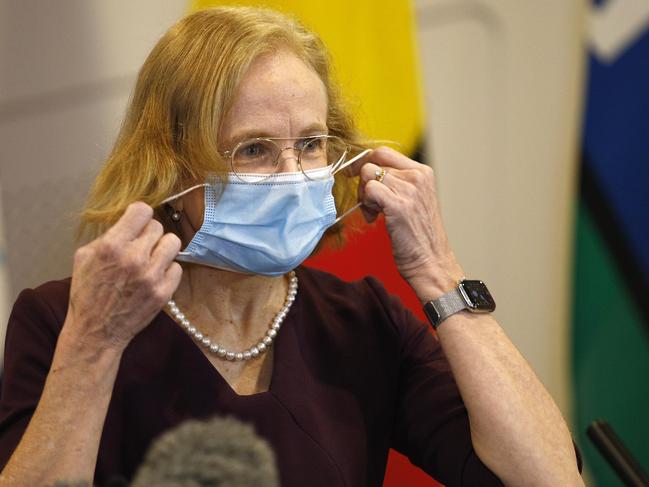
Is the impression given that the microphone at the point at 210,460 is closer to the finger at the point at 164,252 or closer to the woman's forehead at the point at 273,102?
the finger at the point at 164,252

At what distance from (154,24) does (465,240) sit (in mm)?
1147

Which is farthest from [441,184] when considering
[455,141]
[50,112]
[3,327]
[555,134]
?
[3,327]

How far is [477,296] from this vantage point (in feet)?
4.94

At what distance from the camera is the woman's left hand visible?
1.54 m

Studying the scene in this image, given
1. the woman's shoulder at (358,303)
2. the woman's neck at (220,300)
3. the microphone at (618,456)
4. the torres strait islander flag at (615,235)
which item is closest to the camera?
the microphone at (618,456)

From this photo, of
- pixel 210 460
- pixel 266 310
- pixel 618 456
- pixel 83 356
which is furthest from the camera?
pixel 266 310

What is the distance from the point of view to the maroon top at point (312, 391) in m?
1.42

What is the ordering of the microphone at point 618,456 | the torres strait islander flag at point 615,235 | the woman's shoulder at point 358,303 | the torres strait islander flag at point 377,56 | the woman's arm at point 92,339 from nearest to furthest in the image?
the woman's arm at point 92,339, the microphone at point 618,456, the woman's shoulder at point 358,303, the torres strait islander flag at point 377,56, the torres strait islander flag at point 615,235

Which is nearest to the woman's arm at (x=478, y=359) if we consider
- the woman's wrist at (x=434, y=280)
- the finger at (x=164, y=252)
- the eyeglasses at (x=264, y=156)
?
the woman's wrist at (x=434, y=280)

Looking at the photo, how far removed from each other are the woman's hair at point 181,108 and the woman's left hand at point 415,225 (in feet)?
0.85

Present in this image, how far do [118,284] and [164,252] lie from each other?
78 millimetres

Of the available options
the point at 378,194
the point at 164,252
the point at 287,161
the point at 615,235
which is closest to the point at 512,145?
the point at 615,235

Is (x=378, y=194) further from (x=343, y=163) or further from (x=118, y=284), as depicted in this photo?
(x=118, y=284)

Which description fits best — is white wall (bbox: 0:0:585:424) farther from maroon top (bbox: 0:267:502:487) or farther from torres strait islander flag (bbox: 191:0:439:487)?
maroon top (bbox: 0:267:502:487)
